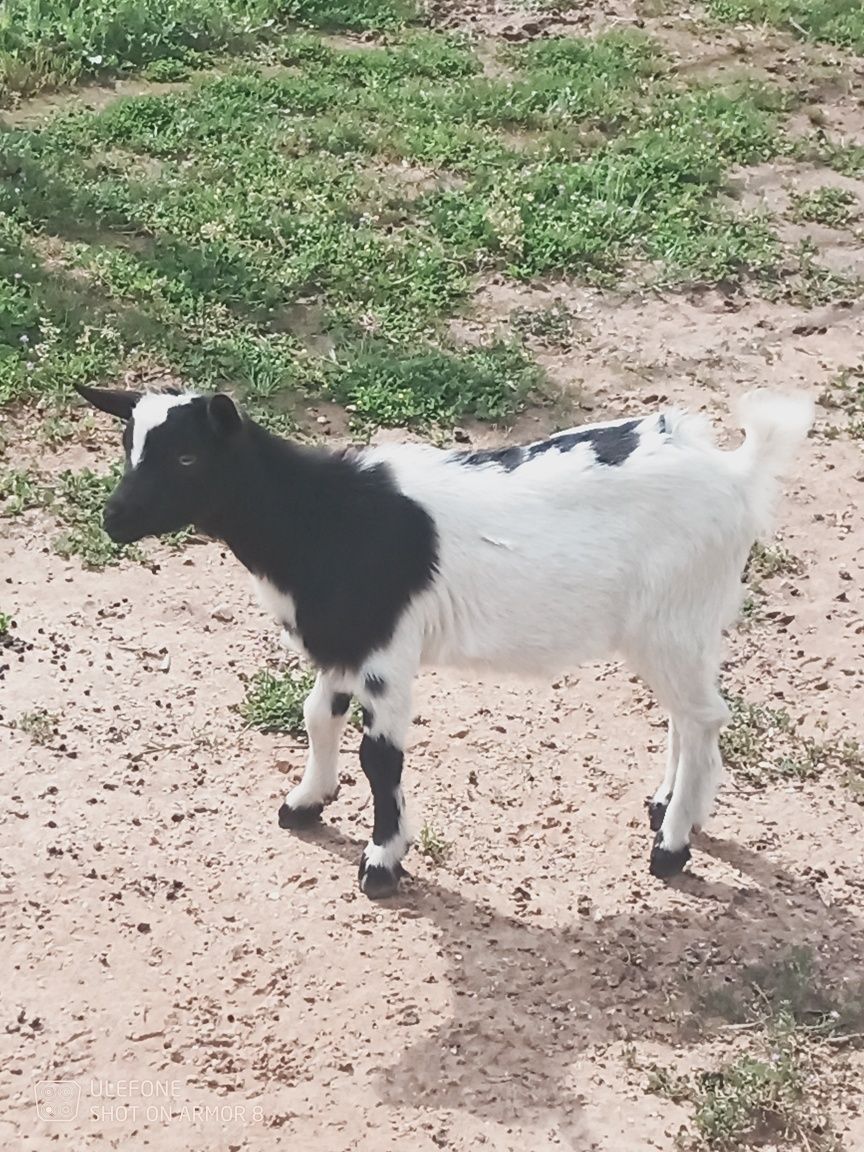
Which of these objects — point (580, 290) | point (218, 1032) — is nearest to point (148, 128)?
point (580, 290)

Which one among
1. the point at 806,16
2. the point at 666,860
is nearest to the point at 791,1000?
the point at 666,860

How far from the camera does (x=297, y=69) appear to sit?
10.6 metres

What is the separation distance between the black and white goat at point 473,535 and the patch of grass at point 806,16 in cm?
767

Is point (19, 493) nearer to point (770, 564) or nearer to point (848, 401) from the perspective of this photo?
point (770, 564)

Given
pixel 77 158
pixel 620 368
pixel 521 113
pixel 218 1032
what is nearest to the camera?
pixel 218 1032

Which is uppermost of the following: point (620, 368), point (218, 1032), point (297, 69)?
point (297, 69)

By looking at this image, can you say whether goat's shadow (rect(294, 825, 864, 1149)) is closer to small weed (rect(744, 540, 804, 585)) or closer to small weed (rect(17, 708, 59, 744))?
small weed (rect(17, 708, 59, 744))

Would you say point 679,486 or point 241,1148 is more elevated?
point 679,486

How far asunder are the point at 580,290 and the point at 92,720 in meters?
4.06

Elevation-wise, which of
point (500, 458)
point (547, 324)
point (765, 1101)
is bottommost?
point (765, 1101)

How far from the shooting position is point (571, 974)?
473cm

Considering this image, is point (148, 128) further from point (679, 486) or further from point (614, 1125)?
point (614, 1125)

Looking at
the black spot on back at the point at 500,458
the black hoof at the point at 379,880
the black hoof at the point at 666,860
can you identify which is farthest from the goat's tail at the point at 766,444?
the black hoof at the point at 379,880

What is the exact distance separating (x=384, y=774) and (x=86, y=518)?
2.39 m
